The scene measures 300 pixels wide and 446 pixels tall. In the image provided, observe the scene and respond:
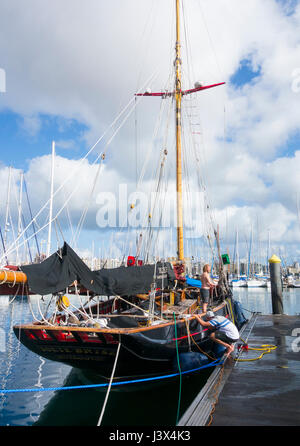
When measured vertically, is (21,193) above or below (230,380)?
above

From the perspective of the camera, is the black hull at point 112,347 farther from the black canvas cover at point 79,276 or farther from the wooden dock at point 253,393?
the wooden dock at point 253,393

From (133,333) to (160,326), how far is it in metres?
0.94

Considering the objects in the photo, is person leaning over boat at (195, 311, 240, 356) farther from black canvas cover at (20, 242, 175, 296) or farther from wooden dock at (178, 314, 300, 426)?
black canvas cover at (20, 242, 175, 296)

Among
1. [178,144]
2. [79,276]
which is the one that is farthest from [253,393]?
[178,144]

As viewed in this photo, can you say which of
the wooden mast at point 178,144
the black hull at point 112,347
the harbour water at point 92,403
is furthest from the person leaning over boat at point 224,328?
the wooden mast at point 178,144

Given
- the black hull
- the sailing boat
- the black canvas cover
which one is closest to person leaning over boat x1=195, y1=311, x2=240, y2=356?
the sailing boat

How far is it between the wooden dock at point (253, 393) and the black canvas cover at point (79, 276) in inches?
133

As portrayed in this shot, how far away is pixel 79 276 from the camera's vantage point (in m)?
8.64

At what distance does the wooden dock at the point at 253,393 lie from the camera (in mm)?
5941

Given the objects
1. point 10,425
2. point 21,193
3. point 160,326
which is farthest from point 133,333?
point 21,193
